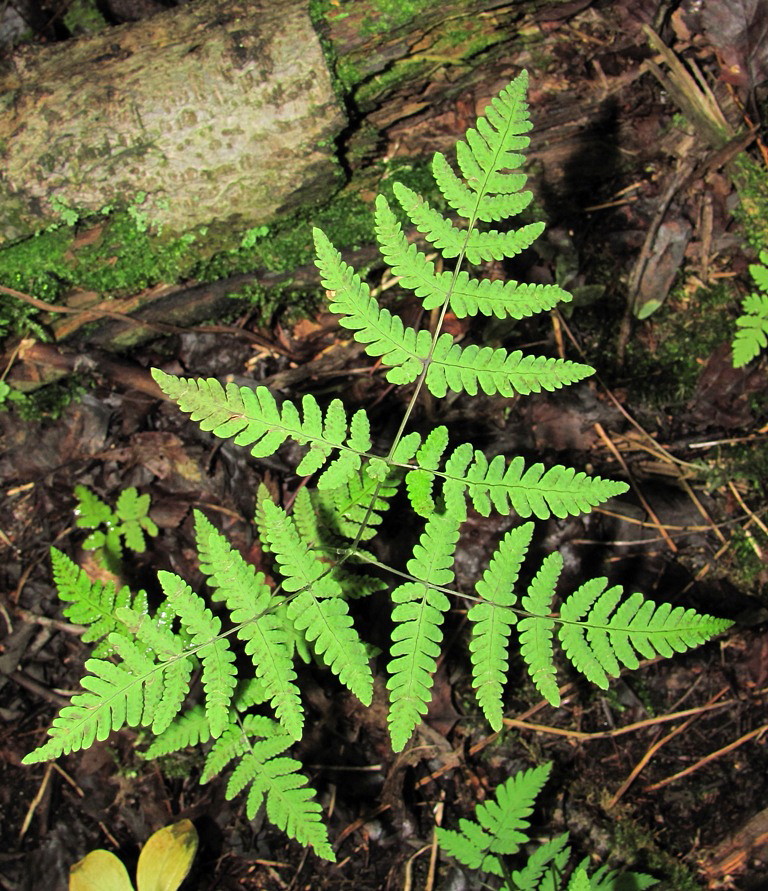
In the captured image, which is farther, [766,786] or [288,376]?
[288,376]

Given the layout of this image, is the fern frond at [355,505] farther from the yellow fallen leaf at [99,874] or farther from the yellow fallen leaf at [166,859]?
the yellow fallen leaf at [99,874]

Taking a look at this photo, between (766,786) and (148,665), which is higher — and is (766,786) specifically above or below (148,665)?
below

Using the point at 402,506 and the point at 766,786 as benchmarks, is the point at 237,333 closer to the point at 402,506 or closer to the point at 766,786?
the point at 402,506

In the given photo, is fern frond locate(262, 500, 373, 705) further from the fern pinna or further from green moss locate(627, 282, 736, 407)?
green moss locate(627, 282, 736, 407)

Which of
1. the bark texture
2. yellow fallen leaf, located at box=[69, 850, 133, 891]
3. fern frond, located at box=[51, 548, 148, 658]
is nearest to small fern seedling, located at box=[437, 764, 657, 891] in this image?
yellow fallen leaf, located at box=[69, 850, 133, 891]

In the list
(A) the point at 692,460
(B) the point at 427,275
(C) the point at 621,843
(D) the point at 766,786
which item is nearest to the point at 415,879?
(C) the point at 621,843

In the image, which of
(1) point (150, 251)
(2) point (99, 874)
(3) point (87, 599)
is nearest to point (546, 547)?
(3) point (87, 599)
